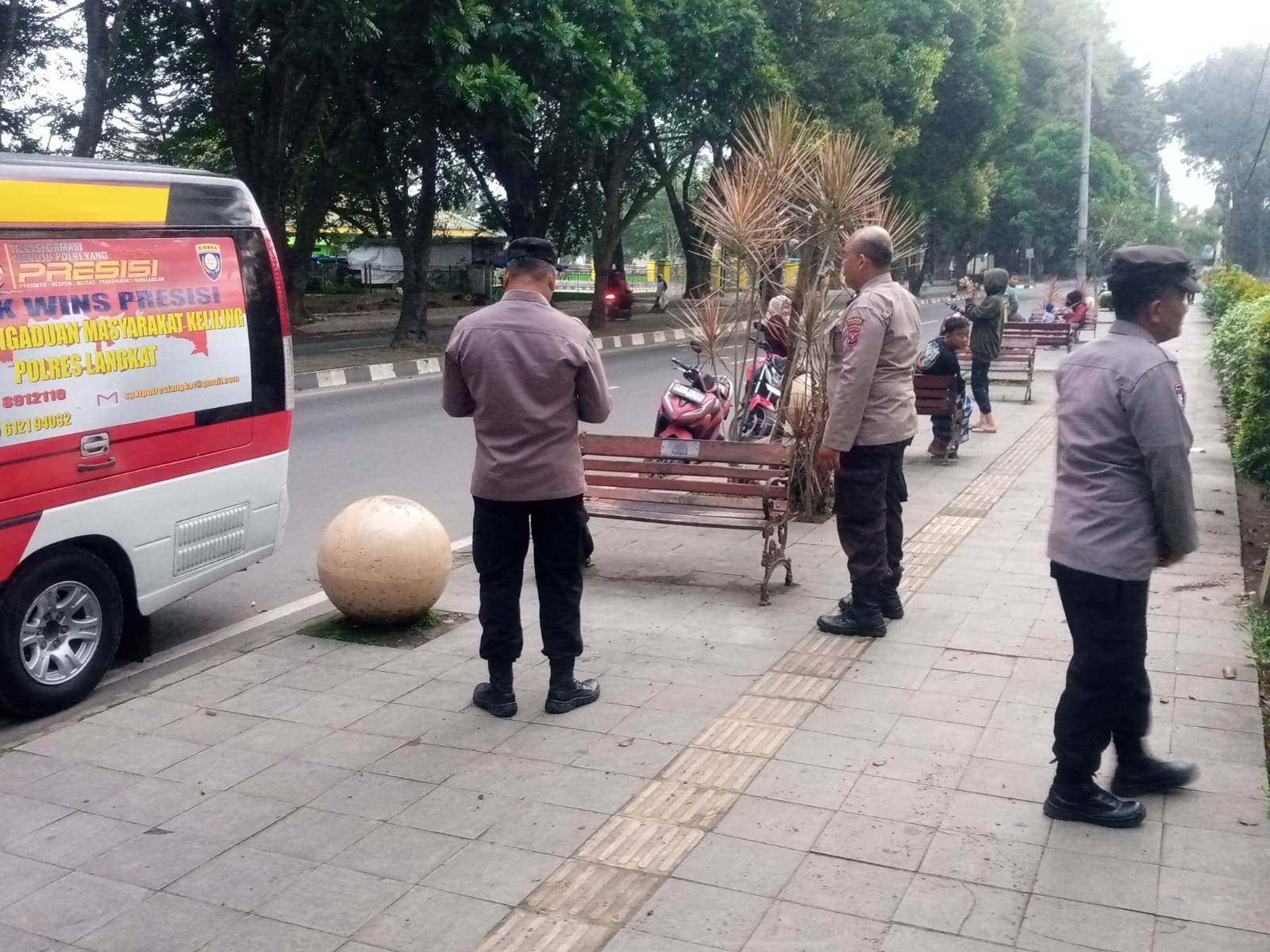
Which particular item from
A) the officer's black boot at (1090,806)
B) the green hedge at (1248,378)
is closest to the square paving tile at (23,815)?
the officer's black boot at (1090,806)

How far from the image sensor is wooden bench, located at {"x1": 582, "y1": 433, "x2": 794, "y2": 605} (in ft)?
21.5

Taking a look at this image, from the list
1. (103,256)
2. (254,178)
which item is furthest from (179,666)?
(254,178)

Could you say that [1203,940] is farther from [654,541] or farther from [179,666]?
[654,541]

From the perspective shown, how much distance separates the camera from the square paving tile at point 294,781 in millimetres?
4137

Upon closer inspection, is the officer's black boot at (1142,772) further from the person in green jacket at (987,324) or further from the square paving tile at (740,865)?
the person in green jacket at (987,324)

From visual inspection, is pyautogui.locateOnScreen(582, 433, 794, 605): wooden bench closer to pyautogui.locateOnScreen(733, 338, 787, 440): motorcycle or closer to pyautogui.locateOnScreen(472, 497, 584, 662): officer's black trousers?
pyautogui.locateOnScreen(472, 497, 584, 662): officer's black trousers

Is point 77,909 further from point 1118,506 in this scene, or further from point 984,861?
point 1118,506

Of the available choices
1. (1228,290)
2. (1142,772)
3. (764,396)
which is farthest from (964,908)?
(1228,290)

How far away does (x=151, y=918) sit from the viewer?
11.0 feet

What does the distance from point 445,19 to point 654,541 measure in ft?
39.0

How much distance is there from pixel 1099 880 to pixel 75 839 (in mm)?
3047

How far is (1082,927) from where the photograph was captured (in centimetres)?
323

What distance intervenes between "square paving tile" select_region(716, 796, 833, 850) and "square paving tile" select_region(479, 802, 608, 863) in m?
0.42

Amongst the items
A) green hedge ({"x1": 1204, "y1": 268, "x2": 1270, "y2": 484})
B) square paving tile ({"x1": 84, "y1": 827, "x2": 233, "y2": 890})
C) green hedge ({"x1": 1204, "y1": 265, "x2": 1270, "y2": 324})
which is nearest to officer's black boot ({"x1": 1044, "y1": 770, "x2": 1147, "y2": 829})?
square paving tile ({"x1": 84, "y1": 827, "x2": 233, "y2": 890})
